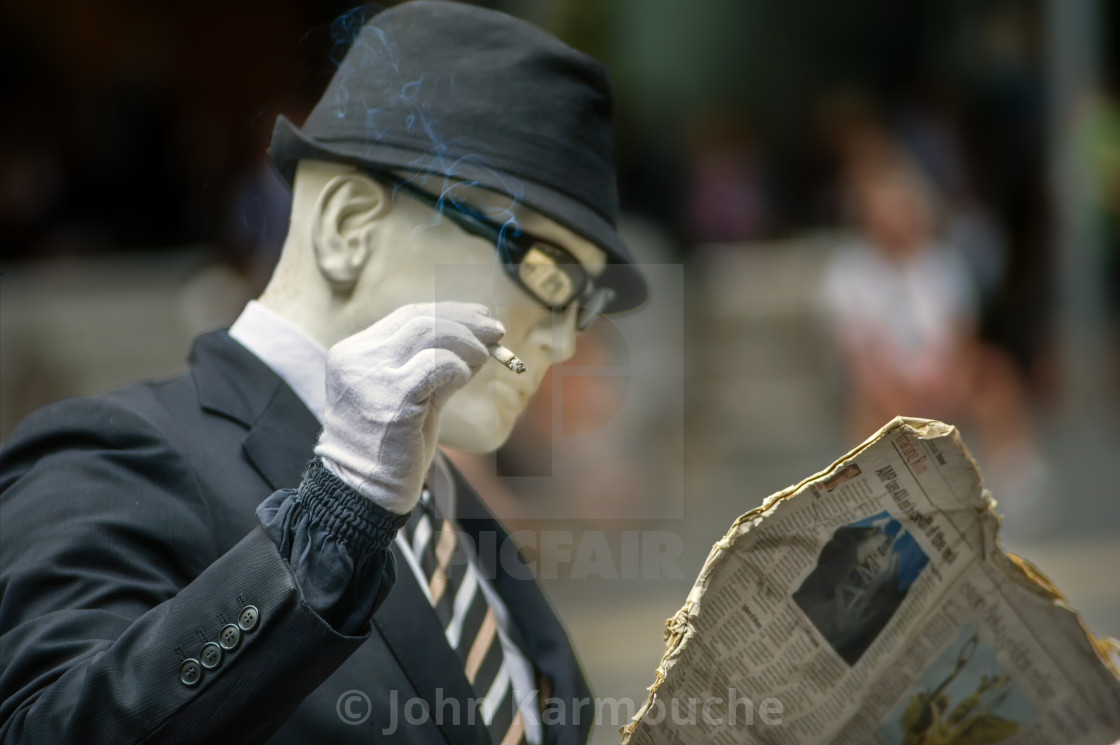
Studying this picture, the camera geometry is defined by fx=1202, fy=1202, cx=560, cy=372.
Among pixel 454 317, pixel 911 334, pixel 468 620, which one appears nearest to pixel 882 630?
pixel 468 620

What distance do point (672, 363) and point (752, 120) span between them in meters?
3.03

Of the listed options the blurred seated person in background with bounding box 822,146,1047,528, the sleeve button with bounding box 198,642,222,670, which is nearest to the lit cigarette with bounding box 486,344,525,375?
the sleeve button with bounding box 198,642,222,670

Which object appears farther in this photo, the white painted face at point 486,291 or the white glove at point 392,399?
the white painted face at point 486,291

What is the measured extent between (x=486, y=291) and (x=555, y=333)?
6.5 inches

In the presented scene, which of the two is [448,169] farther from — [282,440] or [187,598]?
[187,598]

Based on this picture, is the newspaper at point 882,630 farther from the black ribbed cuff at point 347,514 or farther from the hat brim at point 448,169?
the hat brim at point 448,169

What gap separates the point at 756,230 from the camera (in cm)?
827

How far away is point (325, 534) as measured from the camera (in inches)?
51.1

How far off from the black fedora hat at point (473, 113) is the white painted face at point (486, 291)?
0.03 meters

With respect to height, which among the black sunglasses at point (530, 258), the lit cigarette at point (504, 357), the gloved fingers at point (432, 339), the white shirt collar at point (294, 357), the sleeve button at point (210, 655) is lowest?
the sleeve button at point (210, 655)

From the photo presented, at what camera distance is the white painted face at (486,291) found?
5.74 feet

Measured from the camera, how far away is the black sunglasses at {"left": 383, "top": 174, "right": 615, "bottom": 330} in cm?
175

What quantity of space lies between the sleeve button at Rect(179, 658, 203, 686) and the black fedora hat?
765mm

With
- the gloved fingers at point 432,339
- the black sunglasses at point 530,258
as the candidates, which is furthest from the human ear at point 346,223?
the gloved fingers at point 432,339
